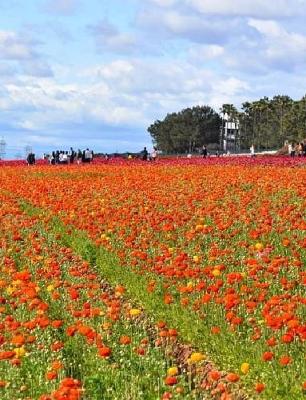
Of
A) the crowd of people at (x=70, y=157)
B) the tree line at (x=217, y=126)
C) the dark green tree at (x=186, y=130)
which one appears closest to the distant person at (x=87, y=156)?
the crowd of people at (x=70, y=157)

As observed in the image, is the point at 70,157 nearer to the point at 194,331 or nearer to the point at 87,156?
the point at 87,156

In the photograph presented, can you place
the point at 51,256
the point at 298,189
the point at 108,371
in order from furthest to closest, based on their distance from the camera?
the point at 298,189 < the point at 51,256 < the point at 108,371

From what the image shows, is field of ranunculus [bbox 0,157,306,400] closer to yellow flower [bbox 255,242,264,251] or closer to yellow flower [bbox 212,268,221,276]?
yellow flower [bbox 212,268,221,276]

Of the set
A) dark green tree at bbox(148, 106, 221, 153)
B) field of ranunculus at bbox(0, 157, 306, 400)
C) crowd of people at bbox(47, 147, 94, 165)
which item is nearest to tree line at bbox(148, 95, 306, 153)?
dark green tree at bbox(148, 106, 221, 153)

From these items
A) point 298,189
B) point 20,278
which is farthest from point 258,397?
point 298,189

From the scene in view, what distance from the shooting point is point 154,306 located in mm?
9117

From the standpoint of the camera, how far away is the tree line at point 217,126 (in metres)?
129

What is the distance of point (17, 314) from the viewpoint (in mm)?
8352

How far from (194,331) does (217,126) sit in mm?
143151

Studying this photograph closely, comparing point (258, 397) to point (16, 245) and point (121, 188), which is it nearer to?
point (16, 245)

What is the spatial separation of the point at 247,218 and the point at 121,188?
8636 mm

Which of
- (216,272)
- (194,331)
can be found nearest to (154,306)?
(194,331)

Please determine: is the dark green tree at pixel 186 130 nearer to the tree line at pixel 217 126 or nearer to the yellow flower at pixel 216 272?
the tree line at pixel 217 126

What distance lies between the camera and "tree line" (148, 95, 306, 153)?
129125 mm
